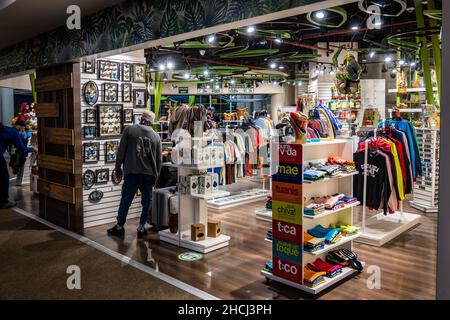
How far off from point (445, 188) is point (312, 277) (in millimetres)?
1813

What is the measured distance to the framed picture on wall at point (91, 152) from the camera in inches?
236

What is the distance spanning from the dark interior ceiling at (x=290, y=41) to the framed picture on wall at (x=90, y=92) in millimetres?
2513

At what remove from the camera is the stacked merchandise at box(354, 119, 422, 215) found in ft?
17.6

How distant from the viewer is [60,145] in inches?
245

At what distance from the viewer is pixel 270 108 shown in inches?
989

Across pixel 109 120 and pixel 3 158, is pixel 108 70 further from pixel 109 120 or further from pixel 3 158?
pixel 3 158

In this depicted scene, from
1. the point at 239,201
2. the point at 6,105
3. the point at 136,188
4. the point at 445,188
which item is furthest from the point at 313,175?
the point at 6,105

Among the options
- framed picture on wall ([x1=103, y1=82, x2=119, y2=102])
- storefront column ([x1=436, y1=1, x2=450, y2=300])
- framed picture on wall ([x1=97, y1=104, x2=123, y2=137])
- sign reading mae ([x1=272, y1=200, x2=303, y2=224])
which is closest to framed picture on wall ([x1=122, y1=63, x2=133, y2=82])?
framed picture on wall ([x1=103, y1=82, x2=119, y2=102])

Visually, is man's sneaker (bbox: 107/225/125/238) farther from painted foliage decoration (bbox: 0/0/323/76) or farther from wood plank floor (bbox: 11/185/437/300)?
painted foliage decoration (bbox: 0/0/323/76)

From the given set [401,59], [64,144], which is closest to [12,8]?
[64,144]

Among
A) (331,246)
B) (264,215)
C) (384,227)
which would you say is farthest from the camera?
(264,215)

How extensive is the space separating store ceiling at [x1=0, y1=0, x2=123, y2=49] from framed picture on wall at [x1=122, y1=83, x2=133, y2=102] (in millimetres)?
1255
